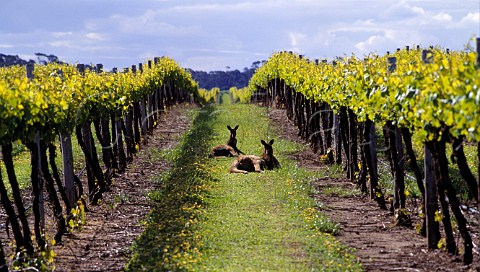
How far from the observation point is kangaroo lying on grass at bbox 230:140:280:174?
60.1 feet

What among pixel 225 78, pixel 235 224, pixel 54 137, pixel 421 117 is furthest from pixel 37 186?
pixel 225 78

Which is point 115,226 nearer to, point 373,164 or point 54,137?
point 54,137

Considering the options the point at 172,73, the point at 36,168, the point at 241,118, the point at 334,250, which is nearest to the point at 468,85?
the point at 334,250

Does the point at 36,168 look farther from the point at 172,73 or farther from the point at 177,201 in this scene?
the point at 172,73

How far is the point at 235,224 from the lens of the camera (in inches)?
488

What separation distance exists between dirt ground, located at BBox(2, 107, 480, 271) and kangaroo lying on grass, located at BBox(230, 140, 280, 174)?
5.36 ft

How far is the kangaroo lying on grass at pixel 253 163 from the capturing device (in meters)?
18.3

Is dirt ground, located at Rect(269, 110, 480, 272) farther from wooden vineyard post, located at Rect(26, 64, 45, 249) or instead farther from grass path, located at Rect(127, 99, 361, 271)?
wooden vineyard post, located at Rect(26, 64, 45, 249)

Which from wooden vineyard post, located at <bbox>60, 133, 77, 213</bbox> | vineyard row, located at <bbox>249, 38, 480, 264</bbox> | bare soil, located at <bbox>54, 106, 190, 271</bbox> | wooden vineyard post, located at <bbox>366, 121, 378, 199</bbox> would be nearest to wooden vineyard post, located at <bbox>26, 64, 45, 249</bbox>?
bare soil, located at <bbox>54, 106, 190, 271</bbox>

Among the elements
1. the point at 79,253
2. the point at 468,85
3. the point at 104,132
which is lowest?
the point at 79,253

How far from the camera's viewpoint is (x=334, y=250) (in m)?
10.5

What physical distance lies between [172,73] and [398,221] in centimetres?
2664

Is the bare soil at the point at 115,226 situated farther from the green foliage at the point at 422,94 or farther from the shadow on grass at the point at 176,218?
the green foliage at the point at 422,94

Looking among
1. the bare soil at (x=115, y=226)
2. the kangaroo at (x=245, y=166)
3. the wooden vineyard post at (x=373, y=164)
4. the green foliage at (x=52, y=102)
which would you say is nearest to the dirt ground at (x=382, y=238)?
the wooden vineyard post at (x=373, y=164)
